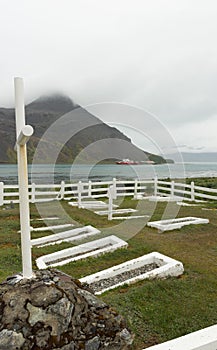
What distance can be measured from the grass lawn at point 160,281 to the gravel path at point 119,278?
37cm

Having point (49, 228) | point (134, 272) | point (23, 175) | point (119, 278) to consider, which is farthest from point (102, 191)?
point (23, 175)

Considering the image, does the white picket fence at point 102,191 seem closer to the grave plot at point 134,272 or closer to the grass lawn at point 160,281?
the grass lawn at point 160,281

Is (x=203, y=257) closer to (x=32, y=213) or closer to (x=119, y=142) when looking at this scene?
(x=119, y=142)

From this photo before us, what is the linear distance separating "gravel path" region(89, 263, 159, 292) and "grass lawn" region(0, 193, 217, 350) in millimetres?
368

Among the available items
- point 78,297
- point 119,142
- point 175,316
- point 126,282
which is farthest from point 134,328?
point 119,142

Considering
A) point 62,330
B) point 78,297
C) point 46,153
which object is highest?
point 46,153

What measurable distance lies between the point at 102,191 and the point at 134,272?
1377cm

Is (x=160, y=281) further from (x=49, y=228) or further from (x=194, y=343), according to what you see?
(x=49, y=228)

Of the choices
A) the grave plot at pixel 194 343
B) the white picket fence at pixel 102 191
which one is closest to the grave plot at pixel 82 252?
the grave plot at pixel 194 343

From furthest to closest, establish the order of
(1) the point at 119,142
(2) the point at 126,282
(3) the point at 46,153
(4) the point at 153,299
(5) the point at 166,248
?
(3) the point at 46,153
(1) the point at 119,142
(5) the point at 166,248
(2) the point at 126,282
(4) the point at 153,299

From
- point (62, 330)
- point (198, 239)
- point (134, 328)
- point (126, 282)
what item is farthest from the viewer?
point (198, 239)

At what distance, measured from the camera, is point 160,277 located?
579 cm

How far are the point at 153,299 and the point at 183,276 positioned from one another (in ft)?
4.20

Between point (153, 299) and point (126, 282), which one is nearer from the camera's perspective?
point (153, 299)
